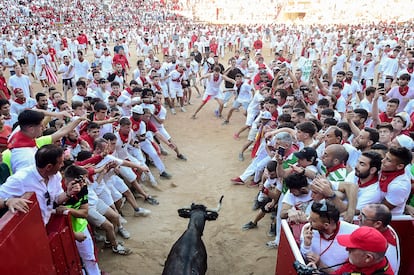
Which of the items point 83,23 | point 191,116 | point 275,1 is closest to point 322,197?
point 191,116

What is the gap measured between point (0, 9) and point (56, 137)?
1457 inches

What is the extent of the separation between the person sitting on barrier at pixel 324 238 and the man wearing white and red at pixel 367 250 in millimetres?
365

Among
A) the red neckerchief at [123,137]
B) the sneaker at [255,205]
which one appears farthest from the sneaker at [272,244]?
the red neckerchief at [123,137]

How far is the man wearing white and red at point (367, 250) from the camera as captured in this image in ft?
7.92

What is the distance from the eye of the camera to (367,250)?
2430 mm

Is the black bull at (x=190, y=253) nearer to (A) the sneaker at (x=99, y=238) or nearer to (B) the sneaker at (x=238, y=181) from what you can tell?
(A) the sneaker at (x=99, y=238)

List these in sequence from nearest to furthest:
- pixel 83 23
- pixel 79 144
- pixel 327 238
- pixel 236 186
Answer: pixel 327 238, pixel 79 144, pixel 236 186, pixel 83 23

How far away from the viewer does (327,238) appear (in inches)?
118

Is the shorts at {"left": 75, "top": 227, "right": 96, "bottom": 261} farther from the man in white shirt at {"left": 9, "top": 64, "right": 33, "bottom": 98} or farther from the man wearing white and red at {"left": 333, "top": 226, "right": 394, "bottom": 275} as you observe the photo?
the man in white shirt at {"left": 9, "top": 64, "right": 33, "bottom": 98}

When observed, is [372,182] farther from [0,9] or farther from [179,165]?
[0,9]

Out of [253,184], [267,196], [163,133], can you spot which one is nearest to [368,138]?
[267,196]

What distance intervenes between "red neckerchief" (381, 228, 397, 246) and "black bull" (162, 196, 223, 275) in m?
1.99

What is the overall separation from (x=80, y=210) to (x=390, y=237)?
10.0 ft

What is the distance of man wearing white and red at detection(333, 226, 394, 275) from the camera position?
241cm
